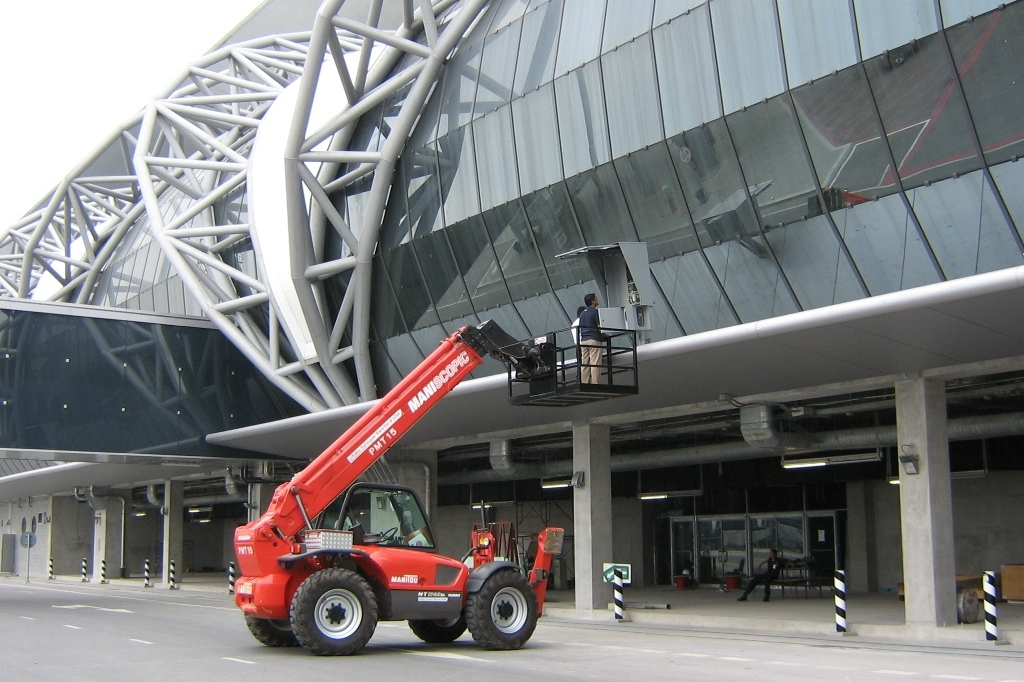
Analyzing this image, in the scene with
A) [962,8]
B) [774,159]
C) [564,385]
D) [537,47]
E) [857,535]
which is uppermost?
[537,47]

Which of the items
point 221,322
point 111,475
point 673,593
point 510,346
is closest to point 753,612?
point 673,593

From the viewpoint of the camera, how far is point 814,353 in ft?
60.9

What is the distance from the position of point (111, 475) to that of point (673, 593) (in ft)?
75.5

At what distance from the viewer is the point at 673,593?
3450 centimetres

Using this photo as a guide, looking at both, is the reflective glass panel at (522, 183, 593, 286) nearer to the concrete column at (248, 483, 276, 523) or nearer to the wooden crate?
the wooden crate

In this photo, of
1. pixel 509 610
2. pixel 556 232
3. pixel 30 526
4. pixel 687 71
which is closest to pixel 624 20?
pixel 687 71

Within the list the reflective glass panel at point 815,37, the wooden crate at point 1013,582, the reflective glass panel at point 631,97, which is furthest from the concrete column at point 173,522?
the reflective glass panel at point 815,37

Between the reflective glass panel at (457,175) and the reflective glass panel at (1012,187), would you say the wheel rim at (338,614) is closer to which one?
the reflective glass panel at (1012,187)

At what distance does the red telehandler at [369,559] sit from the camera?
15484mm

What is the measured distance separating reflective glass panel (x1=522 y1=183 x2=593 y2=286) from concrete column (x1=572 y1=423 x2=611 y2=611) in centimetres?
435

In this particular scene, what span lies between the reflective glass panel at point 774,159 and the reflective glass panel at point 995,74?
9.94 feet

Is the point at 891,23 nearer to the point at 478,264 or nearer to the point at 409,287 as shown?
the point at 478,264

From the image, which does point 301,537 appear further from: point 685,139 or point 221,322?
point 221,322

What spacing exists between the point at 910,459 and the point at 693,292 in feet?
15.9
